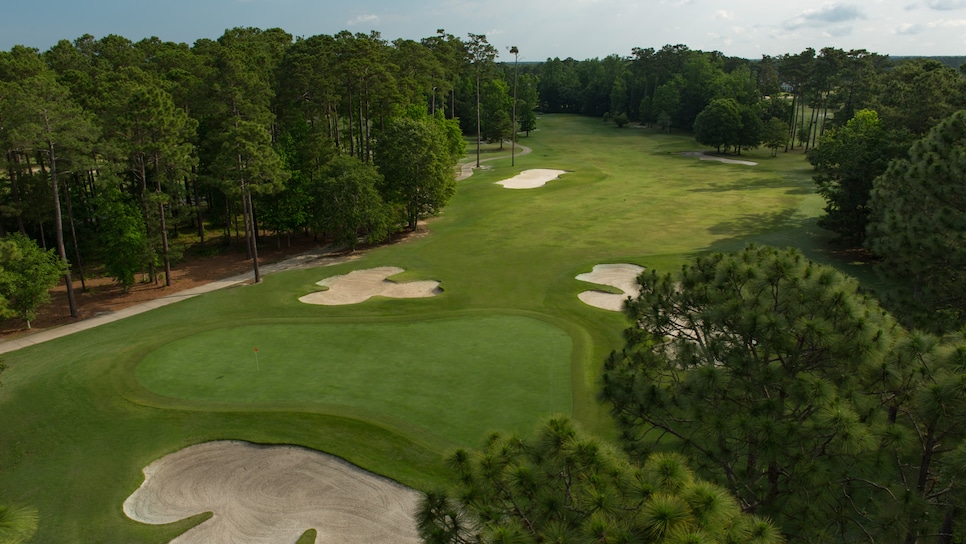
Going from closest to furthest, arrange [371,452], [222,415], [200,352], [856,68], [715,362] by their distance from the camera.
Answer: [715,362] → [371,452] → [222,415] → [200,352] → [856,68]

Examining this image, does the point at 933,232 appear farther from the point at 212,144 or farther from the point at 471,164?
the point at 471,164

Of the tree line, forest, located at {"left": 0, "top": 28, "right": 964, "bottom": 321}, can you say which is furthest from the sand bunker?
the tree line

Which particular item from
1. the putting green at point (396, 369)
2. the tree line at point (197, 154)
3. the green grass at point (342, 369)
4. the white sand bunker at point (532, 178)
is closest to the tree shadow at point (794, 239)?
the green grass at point (342, 369)

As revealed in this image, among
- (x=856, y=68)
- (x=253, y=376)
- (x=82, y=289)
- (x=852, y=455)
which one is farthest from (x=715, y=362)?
(x=856, y=68)

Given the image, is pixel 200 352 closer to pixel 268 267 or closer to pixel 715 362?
pixel 268 267

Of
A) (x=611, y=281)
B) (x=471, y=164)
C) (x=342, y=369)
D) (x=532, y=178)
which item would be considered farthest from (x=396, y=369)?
(x=471, y=164)

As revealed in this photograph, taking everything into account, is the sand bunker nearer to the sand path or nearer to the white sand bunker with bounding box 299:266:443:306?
the sand path
